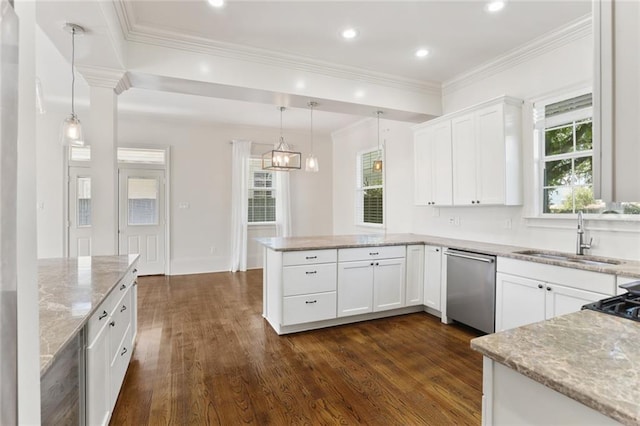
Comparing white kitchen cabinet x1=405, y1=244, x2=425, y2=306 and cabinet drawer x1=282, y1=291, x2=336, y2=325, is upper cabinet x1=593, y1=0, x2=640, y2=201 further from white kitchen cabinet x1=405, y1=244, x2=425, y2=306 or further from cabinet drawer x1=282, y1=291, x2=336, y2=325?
white kitchen cabinet x1=405, y1=244, x2=425, y2=306

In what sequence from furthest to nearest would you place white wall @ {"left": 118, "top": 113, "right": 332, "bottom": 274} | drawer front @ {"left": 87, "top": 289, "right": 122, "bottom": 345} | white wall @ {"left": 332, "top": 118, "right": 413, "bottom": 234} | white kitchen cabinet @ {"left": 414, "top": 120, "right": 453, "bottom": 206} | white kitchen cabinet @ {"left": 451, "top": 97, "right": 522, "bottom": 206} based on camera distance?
1. white wall @ {"left": 118, "top": 113, "right": 332, "bottom": 274}
2. white wall @ {"left": 332, "top": 118, "right": 413, "bottom": 234}
3. white kitchen cabinet @ {"left": 414, "top": 120, "right": 453, "bottom": 206}
4. white kitchen cabinet @ {"left": 451, "top": 97, "right": 522, "bottom": 206}
5. drawer front @ {"left": 87, "top": 289, "right": 122, "bottom": 345}

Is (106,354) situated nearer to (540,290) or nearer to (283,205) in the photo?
(540,290)

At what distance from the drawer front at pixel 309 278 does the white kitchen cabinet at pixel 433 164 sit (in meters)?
1.64

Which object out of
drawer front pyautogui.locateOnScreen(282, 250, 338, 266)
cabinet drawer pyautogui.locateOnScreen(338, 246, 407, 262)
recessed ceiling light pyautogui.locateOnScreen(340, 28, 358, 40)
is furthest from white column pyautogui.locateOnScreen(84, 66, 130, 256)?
cabinet drawer pyautogui.locateOnScreen(338, 246, 407, 262)

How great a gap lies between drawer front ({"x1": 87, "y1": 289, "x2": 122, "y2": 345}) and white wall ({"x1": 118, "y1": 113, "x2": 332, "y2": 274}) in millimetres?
4530

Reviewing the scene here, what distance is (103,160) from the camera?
9.89ft

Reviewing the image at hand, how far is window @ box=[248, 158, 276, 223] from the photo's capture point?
6.94 meters

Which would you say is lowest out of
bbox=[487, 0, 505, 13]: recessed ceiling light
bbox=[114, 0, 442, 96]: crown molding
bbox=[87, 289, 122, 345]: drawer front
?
bbox=[87, 289, 122, 345]: drawer front

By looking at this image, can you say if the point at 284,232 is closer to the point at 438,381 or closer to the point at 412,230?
the point at 412,230

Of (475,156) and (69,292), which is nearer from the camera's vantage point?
(69,292)

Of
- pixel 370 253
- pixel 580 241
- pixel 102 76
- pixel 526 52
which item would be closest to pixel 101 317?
pixel 102 76

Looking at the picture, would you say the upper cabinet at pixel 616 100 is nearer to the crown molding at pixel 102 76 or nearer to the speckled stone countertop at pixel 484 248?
the speckled stone countertop at pixel 484 248

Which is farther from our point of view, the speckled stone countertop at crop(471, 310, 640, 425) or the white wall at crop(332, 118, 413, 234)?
the white wall at crop(332, 118, 413, 234)

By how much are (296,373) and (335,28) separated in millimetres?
3029
